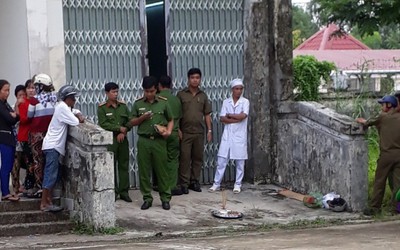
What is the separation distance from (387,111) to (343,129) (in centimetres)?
65

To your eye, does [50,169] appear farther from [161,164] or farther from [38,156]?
[161,164]

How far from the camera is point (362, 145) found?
12.0 m

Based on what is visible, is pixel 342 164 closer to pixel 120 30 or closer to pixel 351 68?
pixel 120 30

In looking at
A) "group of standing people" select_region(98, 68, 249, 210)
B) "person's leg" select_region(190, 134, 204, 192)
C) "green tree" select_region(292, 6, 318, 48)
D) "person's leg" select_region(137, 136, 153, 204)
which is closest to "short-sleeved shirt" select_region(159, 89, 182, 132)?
"group of standing people" select_region(98, 68, 249, 210)

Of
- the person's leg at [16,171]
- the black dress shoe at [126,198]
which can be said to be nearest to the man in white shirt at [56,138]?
the person's leg at [16,171]

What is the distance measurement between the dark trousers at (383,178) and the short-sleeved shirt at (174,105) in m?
2.88

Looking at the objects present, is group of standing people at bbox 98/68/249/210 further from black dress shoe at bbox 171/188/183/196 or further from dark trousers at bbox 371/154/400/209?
dark trousers at bbox 371/154/400/209

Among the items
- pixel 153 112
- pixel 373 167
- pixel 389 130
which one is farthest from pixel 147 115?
pixel 373 167

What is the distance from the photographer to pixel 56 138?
10.7 m

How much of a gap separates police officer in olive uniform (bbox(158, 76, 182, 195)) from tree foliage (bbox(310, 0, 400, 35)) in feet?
7.78

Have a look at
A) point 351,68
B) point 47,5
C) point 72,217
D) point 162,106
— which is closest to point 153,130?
point 162,106

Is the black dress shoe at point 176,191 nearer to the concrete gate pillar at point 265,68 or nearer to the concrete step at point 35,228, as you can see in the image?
the concrete gate pillar at point 265,68

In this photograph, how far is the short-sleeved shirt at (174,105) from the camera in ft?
40.4

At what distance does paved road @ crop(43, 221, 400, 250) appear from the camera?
9.64 metres
